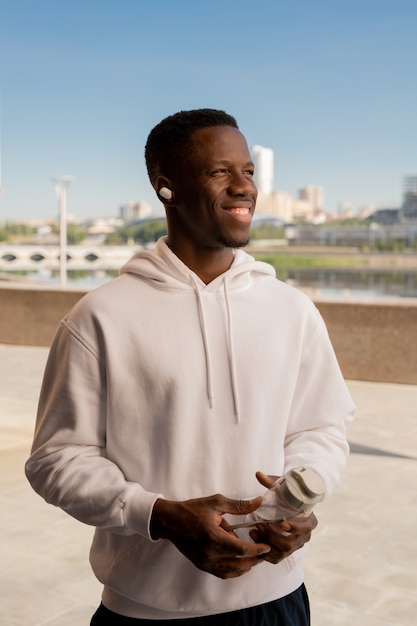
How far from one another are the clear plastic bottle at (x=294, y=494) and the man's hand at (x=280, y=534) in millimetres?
13

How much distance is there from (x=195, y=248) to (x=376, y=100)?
12653cm

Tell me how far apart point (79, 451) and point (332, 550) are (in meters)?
3.09

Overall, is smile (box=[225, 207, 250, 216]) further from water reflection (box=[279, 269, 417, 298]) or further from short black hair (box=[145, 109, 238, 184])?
water reflection (box=[279, 269, 417, 298])

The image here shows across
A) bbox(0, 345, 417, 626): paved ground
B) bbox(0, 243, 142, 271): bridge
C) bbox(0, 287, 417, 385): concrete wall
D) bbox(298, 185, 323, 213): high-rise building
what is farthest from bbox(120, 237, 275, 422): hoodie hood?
bbox(298, 185, 323, 213): high-rise building

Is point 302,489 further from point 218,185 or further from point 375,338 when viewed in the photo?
point 375,338

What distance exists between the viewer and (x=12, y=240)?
33812mm

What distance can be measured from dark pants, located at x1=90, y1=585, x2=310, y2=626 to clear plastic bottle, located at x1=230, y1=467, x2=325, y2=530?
22cm

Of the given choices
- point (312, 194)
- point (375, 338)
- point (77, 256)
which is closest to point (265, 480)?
point (375, 338)

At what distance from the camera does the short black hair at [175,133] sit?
140cm

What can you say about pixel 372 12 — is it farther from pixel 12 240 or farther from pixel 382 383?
pixel 382 383

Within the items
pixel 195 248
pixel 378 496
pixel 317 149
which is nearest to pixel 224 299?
pixel 195 248

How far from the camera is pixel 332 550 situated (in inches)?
165

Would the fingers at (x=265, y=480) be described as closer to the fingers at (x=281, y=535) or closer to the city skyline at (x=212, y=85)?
the fingers at (x=281, y=535)

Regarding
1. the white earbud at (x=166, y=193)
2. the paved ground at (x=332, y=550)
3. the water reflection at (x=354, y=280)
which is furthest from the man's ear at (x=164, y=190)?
the water reflection at (x=354, y=280)
